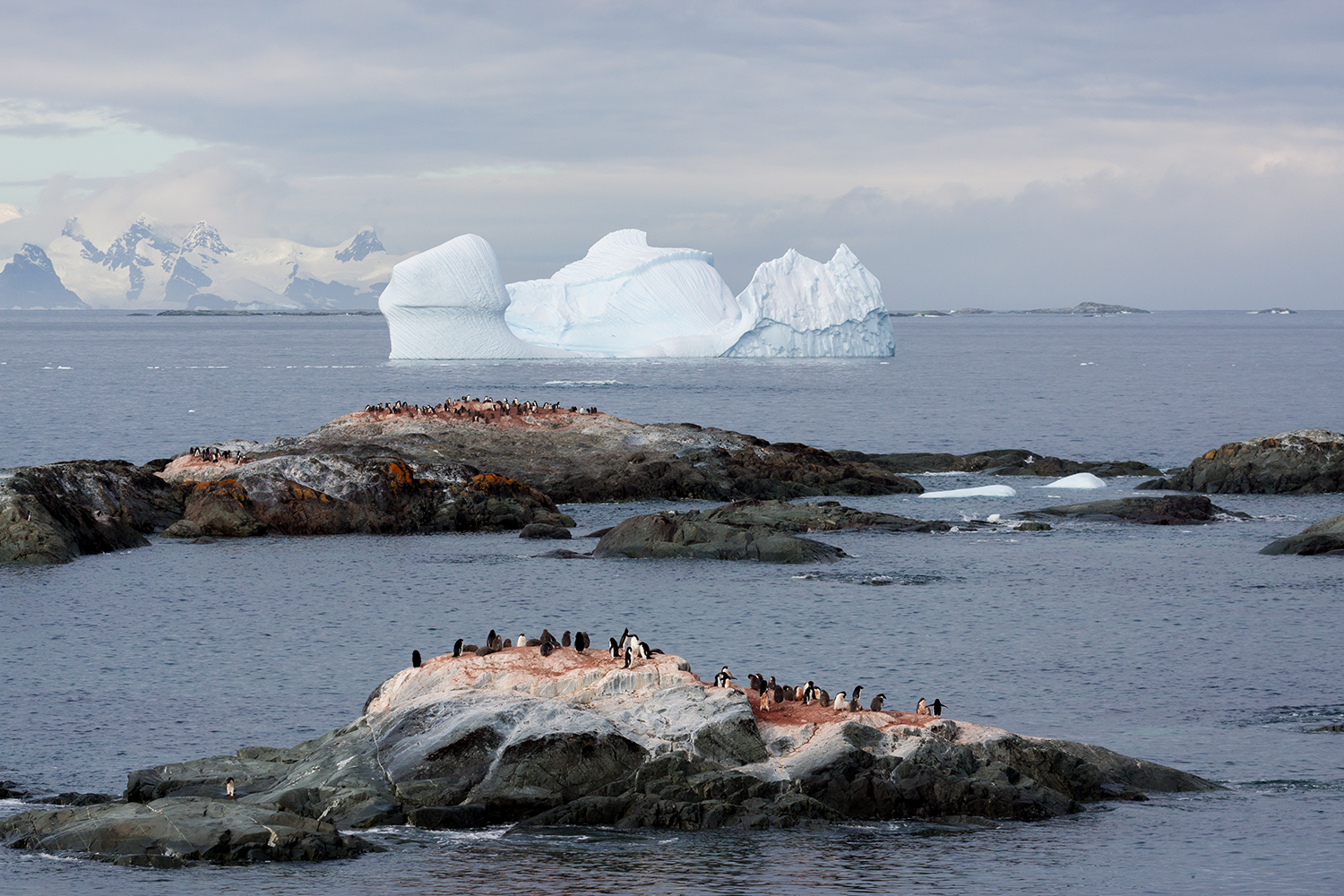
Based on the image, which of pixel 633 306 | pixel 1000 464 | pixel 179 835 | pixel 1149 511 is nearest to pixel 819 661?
pixel 179 835

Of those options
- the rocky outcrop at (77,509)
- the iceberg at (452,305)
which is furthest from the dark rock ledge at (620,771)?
the iceberg at (452,305)

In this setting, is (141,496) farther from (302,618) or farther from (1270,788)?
(1270,788)

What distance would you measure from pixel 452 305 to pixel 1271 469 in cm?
6212

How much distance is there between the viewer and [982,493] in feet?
153

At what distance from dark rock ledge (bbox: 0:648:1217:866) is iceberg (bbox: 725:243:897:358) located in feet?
269

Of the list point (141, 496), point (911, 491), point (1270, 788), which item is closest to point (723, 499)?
point (911, 491)

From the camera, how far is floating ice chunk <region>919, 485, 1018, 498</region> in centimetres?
4641

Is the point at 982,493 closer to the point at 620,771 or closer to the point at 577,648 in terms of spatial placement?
the point at 577,648

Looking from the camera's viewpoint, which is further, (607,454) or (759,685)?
(607,454)

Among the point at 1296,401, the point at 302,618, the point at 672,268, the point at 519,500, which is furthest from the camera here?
the point at 672,268

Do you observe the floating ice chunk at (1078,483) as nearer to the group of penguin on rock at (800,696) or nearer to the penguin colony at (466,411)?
the penguin colony at (466,411)

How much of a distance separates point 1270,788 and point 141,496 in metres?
30.6

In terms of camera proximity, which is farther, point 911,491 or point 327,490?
point 911,491

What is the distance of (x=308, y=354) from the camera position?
158m
